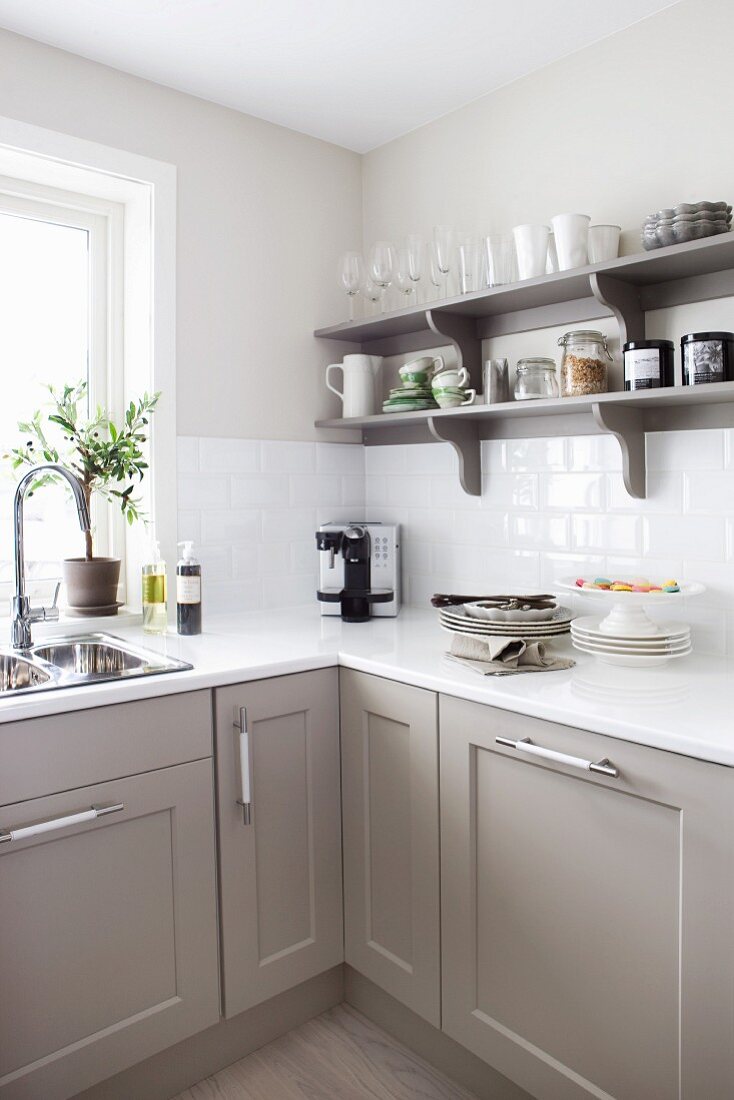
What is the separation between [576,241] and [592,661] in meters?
0.99

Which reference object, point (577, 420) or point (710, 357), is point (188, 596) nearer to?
point (577, 420)

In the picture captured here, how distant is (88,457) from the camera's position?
221 cm

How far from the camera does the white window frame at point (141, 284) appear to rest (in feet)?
7.30

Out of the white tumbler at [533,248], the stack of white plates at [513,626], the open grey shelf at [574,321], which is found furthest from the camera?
the white tumbler at [533,248]

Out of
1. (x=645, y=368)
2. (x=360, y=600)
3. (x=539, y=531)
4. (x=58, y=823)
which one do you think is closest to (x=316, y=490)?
(x=360, y=600)

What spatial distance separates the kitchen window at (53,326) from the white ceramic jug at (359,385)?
0.70 m

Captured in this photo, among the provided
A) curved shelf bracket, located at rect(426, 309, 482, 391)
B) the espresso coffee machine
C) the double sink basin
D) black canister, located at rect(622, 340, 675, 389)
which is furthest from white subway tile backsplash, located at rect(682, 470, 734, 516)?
the double sink basin

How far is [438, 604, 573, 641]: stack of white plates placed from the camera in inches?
74.0

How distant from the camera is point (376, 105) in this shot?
96.1 inches

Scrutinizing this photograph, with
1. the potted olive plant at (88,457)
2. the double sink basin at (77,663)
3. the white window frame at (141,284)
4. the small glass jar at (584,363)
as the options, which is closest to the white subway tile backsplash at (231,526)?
the white window frame at (141,284)

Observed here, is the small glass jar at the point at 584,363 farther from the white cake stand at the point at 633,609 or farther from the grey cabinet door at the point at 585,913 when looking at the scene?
the grey cabinet door at the point at 585,913

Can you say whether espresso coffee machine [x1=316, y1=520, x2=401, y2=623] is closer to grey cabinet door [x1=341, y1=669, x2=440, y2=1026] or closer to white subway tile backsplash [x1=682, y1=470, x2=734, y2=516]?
grey cabinet door [x1=341, y1=669, x2=440, y2=1026]

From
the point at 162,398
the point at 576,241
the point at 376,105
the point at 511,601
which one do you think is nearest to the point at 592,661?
the point at 511,601

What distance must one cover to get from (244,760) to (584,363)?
3.97ft
